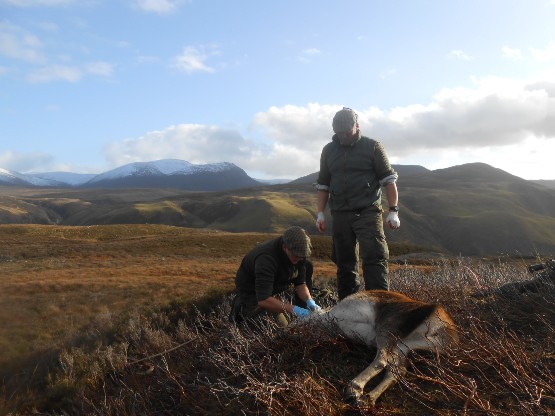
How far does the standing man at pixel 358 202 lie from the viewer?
5781mm

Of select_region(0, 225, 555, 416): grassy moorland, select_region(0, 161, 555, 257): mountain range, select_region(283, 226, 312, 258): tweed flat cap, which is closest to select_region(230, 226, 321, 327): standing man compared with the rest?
select_region(283, 226, 312, 258): tweed flat cap

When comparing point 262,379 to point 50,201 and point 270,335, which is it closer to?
point 270,335

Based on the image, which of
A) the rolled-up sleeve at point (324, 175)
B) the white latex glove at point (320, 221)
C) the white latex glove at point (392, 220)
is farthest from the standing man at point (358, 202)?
the white latex glove at point (320, 221)

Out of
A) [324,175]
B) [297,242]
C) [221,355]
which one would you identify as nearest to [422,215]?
[324,175]

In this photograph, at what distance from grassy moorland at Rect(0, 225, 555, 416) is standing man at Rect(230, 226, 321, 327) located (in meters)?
0.46

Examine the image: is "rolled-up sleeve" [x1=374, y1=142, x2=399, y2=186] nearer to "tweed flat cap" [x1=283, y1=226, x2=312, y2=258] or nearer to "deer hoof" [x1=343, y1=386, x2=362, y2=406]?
"tweed flat cap" [x1=283, y1=226, x2=312, y2=258]

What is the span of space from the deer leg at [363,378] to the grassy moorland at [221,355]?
9 cm

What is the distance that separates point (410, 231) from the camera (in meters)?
95.8

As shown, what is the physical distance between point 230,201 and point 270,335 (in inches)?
4222

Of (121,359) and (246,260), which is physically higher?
(246,260)

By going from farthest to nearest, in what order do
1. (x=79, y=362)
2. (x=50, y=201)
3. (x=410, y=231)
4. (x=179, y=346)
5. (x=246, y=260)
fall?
(x=50, y=201) < (x=410, y=231) < (x=79, y=362) < (x=246, y=260) < (x=179, y=346)

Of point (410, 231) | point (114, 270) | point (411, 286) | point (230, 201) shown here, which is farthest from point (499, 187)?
point (411, 286)

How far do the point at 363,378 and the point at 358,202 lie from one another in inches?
117

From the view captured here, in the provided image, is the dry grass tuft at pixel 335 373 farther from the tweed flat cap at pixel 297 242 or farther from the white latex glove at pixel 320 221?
the white latex glove at pixel 320 221
